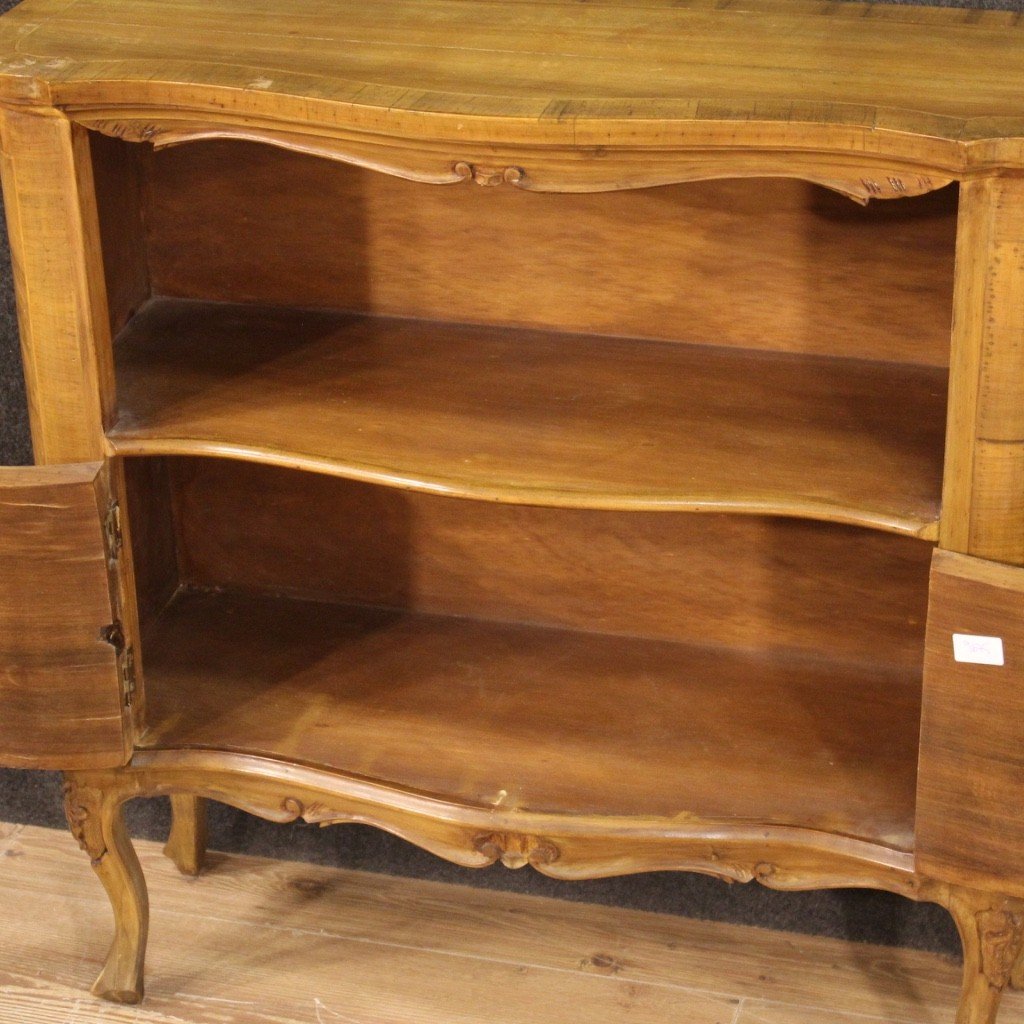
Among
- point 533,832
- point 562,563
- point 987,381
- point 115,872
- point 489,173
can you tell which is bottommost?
point 115,872

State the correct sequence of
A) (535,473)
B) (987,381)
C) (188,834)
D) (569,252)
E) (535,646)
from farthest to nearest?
(188,834) → (535,646) → (569,252) → (535,473) → (987,381)

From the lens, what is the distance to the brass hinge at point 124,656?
1.44 meters

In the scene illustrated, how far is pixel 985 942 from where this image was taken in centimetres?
139

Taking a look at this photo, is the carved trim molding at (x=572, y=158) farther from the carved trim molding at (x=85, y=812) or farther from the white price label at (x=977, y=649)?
the carved trim molding at (x=85, y=812)

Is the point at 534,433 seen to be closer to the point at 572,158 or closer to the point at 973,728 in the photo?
the point at 572,158

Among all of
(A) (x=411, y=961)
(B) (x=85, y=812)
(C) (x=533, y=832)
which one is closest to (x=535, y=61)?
(C) (x=533, y=832)

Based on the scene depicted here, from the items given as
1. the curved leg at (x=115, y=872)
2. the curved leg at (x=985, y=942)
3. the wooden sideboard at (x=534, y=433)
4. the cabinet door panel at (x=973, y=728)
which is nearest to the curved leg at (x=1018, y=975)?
the wooden sideboard at (x=534, y=433)

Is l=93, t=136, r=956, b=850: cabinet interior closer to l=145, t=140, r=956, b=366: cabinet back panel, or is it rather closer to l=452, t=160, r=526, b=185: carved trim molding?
l=145, t=140, r=956, b=366: cabinet back panel

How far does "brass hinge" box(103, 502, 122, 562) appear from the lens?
1.41 meters

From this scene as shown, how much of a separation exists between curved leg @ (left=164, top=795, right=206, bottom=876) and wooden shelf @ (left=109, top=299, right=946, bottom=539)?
0.60 meters

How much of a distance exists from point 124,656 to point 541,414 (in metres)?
0.45

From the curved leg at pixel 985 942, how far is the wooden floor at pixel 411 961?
30 cm

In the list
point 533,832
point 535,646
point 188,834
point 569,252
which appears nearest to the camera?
point 533,832

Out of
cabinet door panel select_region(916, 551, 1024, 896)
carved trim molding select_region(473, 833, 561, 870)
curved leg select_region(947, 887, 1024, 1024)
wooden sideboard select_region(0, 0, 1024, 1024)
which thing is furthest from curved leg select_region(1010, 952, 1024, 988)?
carved trim molding select_region(473, 833, 561, 870)
